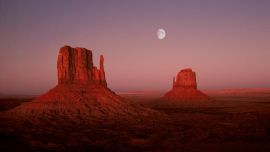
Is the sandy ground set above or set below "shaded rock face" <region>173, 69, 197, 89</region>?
below

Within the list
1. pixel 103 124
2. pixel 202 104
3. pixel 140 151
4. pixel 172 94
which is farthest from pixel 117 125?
pixel 172 94

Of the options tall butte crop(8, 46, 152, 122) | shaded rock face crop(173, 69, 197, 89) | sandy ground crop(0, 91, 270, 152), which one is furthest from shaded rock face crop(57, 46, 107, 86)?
shaded rock face crop(173, 69, 197, 89)

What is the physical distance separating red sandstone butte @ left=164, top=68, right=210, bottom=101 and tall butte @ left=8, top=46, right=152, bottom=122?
213 ft

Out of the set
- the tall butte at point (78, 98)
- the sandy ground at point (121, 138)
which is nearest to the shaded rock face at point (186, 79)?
the tall butte at point (78, 98)

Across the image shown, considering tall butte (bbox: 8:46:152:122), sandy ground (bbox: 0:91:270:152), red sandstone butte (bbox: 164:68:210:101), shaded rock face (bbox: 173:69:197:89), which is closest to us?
sandy ground (bbox: 0:91:270:152)

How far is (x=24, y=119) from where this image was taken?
55250 millimetres

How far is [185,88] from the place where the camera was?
454 feet

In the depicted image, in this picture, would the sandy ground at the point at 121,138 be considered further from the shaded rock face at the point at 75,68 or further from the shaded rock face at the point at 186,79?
the shaded rock face at the point at 186,79

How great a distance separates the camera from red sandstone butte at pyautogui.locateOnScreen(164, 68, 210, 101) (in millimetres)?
131625

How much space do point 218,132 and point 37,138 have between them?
84.1 feet

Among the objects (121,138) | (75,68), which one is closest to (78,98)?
(75,68)

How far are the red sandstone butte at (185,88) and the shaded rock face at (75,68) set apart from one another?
217 ft

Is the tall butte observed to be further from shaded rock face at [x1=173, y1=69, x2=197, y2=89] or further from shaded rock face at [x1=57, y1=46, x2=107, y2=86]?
shaded rock face at [x1=173, y1=69, x2=197, y2=89]

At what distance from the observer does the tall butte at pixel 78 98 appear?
59.5m
